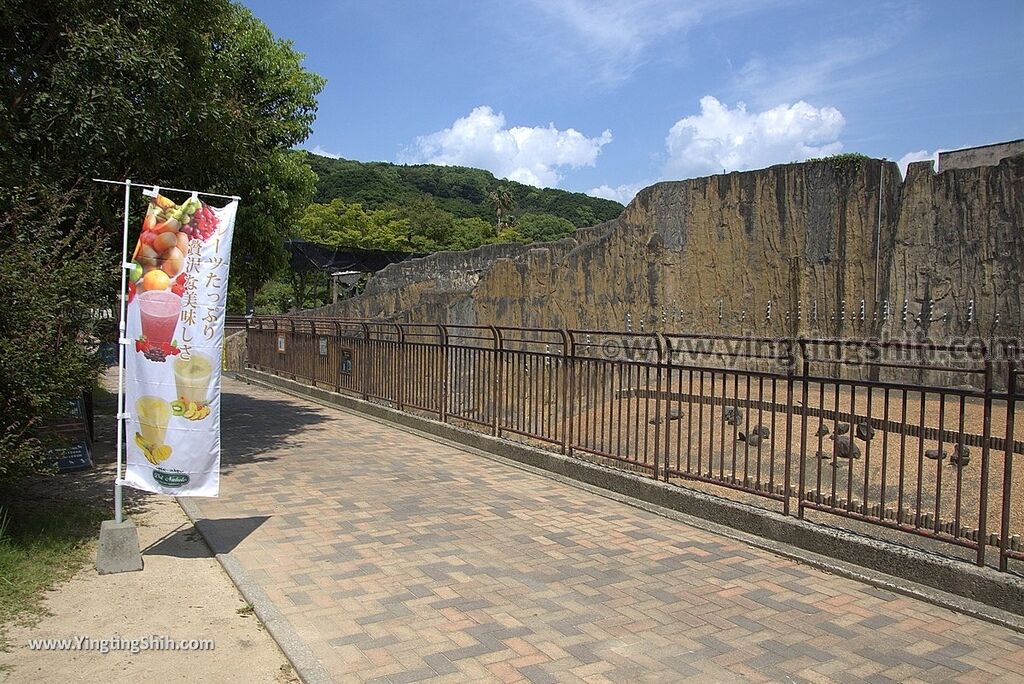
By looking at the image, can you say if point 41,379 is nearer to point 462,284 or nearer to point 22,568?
point 22,568

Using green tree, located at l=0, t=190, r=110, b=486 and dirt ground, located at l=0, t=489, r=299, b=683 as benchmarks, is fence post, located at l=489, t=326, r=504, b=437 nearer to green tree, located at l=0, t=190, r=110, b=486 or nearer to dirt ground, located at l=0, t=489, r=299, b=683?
dirt ground, located at l=0, t=489, r=299, b=683

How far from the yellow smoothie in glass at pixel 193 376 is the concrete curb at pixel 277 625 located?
1172 mm

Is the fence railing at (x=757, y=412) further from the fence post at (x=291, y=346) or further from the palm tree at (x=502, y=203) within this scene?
the palm tree at (x=502, y=203)

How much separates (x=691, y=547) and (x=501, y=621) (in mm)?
2036

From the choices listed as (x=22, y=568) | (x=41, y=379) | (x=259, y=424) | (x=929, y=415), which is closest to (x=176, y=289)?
(x=41, y=379)

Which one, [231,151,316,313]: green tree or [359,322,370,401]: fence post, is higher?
[231,151,316,313]: green tree

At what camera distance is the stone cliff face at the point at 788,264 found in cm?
1540

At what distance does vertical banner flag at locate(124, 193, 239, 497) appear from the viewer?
5203 millimetres

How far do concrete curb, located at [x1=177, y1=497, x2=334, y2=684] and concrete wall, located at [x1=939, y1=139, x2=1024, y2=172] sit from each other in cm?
1768

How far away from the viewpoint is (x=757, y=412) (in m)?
12.2

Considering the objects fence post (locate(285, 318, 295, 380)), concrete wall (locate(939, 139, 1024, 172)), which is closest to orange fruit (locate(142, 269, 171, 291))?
fence post (locate(285, 318, 295, 380))

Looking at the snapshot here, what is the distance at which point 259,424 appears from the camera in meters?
11.8

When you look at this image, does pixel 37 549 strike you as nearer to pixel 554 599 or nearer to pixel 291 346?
pixel 554 599

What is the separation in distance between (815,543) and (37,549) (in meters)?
5.51
